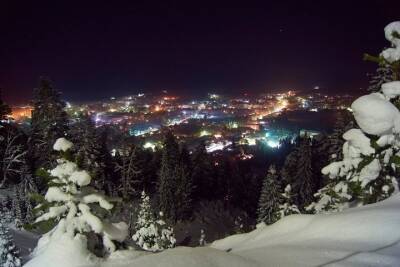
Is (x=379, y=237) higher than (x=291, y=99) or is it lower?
lower

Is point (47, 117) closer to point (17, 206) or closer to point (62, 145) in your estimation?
point (17, 206)

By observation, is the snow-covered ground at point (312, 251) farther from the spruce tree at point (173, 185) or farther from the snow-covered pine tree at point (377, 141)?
the spruce tree at point (173, 185)

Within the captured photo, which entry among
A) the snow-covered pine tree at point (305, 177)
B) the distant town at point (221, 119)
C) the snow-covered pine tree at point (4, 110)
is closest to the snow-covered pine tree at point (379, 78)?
the snow-covered pine tree at point (305, 177)

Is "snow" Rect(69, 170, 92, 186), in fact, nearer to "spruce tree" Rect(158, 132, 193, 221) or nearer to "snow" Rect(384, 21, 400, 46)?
"snow" Rect(384, 21, 400, 46)

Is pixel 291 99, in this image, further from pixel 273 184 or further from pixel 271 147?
pixel 273 184

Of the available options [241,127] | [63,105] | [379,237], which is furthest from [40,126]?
[241,127]

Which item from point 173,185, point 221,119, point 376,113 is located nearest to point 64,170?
point 376,113
